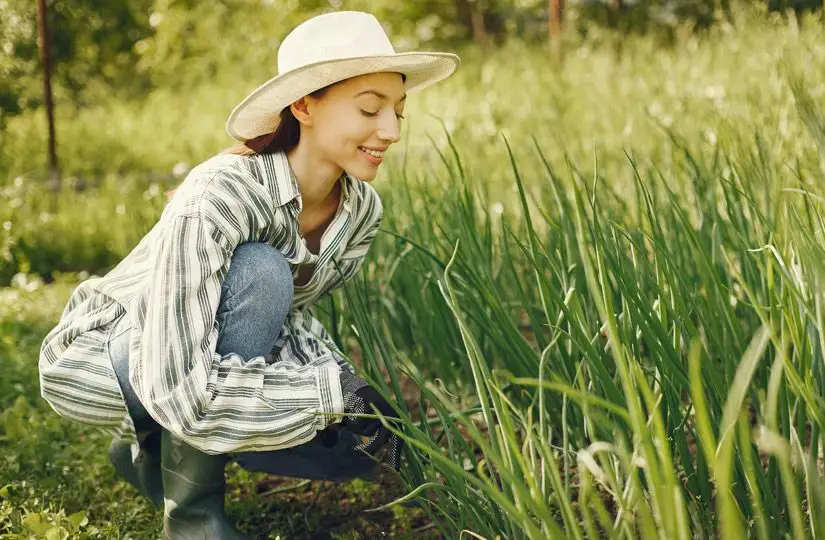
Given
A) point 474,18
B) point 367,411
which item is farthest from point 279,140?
point 474,18

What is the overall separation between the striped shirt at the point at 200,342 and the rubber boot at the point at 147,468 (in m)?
0.11

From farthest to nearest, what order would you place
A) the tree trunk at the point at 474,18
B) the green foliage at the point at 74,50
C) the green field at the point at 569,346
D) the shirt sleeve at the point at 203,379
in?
the tree trunk at the point at 474,18, the green foliage at the point at 74,50, the shirt sleeve at the point at 203,379, the green field at the point at 569,346

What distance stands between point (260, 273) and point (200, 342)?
0.18m

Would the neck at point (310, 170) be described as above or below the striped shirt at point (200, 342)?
above

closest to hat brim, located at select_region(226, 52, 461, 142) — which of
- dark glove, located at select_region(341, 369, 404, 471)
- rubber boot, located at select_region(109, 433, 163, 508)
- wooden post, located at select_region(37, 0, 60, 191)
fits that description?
dark glove, located at select_region(341, 369, 404, 471)

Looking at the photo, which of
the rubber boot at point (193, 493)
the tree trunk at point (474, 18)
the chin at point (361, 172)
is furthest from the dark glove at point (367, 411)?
the tree trunk at point (474, 18)

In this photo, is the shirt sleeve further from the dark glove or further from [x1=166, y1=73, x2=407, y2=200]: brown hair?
[x1=166, y1=73, x2=407, y2=200]: brown hair

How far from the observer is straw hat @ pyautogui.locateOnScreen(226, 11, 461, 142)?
1596 mm

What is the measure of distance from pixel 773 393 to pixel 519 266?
165 cm

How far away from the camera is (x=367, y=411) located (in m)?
1.47

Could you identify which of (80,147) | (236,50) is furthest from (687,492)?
(236,50)

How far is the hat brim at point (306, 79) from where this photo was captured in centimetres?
160

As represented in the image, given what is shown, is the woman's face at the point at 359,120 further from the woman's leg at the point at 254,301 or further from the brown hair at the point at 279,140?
the woman's leg at the point at 254,301

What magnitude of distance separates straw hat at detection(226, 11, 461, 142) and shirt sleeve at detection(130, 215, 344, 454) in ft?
1.03
